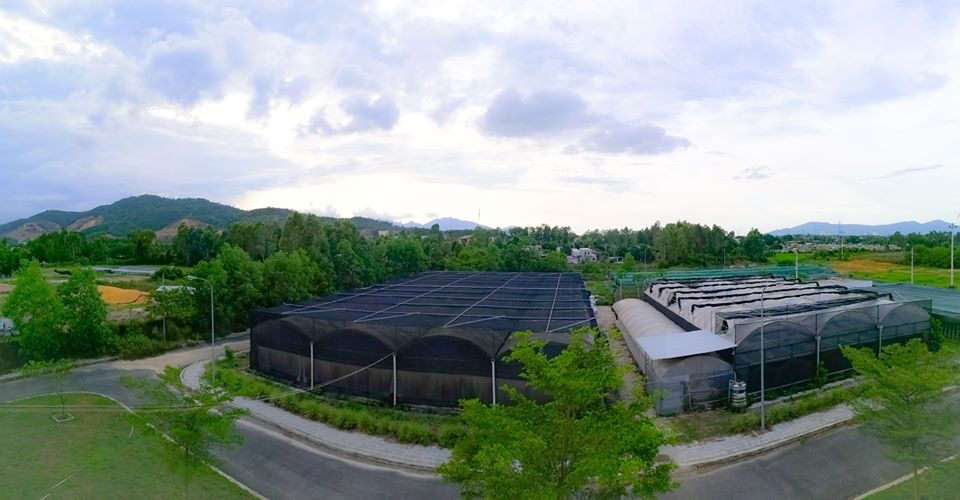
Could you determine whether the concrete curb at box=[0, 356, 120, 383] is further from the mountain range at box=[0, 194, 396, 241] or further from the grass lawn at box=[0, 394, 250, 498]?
the mountain range at box=[0, 194, 396, 241]

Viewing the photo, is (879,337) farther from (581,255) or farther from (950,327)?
(581,255)

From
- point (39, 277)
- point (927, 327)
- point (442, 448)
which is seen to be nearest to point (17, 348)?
point (39, 277)

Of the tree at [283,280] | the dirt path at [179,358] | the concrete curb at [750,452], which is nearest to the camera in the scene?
the concrete curb at [750,452]

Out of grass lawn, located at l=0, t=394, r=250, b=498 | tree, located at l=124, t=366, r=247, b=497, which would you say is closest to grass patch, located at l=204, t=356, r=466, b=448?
tree, located at l=124, t=366, r=247, b=497

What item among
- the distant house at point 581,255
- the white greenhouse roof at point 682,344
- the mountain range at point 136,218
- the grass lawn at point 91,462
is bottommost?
the grass lawn at point 91,462

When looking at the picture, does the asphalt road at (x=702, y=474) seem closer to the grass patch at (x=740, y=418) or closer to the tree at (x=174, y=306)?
the grass patch at (x=740, y=418)

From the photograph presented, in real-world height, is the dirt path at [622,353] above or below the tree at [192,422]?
below

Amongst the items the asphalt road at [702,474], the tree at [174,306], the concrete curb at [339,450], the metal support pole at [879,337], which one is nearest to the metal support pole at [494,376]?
the concrete curb at [339,450]
